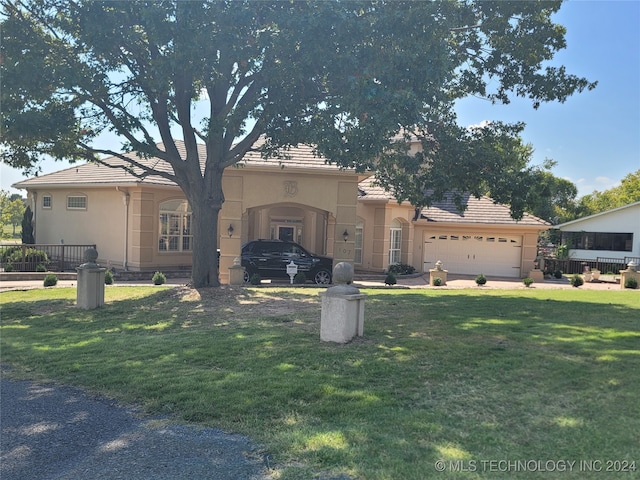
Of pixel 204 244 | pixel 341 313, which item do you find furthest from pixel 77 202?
pixel 341 313

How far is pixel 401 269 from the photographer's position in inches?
976

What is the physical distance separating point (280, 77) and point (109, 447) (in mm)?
8224

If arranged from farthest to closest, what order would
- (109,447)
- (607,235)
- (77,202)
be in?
(607,235), (77,202), (109,447)

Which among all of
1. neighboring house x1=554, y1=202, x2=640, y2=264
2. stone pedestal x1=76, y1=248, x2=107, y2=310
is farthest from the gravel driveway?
neighboring house x1=554, y1=202, x2=640, y2=264

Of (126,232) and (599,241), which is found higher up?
(599,241)

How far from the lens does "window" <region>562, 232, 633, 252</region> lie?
3331 centimetres

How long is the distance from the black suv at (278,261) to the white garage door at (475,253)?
10.4 m

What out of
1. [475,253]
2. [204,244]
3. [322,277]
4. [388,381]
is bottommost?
[388,381]

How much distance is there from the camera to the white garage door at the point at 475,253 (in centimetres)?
2767

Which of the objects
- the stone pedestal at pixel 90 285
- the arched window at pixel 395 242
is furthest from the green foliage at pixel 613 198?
the stone pedestal at pixel 90 285

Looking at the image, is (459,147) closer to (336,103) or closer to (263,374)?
(336,103)

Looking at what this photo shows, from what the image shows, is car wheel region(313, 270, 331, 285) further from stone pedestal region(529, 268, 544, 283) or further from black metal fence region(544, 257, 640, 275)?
black metal fence region(544, 257, 640, 275)

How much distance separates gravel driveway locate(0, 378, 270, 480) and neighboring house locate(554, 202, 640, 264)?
3414 centimetres

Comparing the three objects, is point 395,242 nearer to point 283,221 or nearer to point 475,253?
point 475,253
